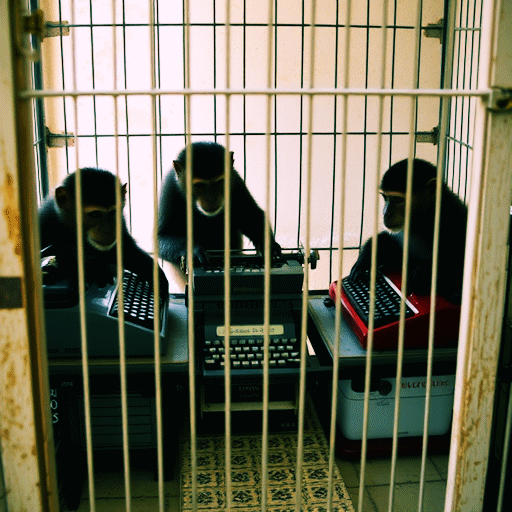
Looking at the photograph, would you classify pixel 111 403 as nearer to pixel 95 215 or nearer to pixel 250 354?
pixel 250 354

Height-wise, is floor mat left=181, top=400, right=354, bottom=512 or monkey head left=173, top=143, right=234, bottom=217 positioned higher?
monkey head left=173, top=143, right=234, bottom=217

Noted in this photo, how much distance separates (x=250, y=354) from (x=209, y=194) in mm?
1107

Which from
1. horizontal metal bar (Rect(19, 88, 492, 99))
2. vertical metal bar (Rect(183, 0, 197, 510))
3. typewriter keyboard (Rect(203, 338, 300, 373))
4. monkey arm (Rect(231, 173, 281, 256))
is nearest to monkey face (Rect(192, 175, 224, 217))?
monkey arm (Rect(231, 173, 281, 256))

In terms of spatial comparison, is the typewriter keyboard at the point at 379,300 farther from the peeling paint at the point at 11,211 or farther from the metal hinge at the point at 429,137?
the peeling paint at the point at 11,211

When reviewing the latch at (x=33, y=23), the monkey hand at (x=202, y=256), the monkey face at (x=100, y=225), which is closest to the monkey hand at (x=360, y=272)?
the monkey hand at (x=202, y=256)

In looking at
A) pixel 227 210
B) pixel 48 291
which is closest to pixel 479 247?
pixel 227 210

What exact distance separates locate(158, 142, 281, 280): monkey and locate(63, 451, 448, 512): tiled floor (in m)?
1.00

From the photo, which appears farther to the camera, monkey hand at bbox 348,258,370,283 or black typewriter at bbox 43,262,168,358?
monkey hand at bbox 348,258,370,283

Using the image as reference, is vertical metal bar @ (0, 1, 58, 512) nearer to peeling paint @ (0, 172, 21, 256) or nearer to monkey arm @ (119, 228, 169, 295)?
peeling paint @ (0, 172, 21, 256)

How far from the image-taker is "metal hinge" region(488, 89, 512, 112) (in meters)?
1.27

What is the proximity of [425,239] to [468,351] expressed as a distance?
4.12 ft

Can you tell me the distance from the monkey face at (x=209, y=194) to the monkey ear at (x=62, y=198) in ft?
2.03

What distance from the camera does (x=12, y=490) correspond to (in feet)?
4.38

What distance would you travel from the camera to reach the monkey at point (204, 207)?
285 cm
